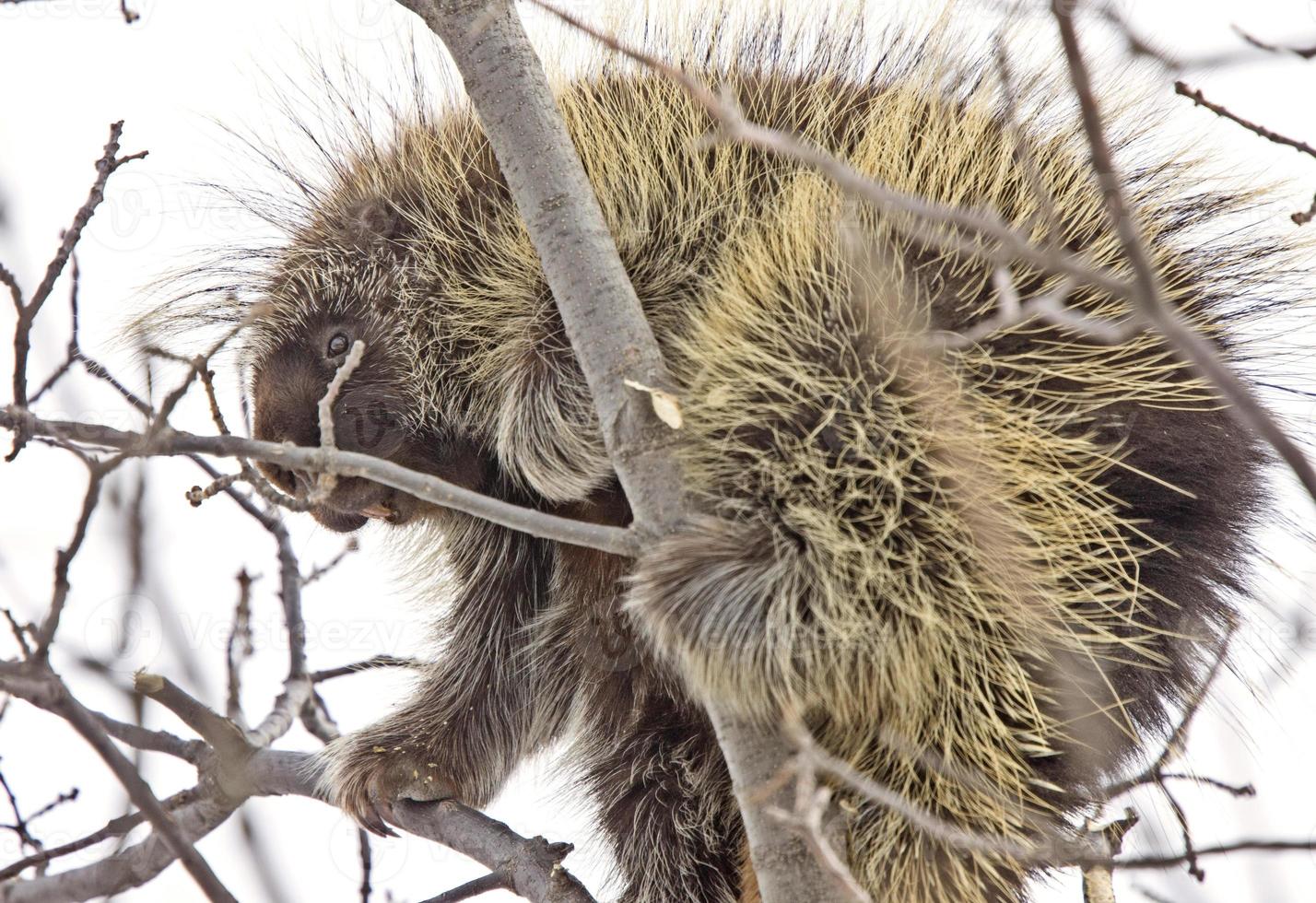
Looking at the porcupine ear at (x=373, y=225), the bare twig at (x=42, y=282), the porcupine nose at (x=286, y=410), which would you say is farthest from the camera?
the porcupine ear at (x=373, y=225)

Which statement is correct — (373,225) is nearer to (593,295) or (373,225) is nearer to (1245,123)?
(593,295)

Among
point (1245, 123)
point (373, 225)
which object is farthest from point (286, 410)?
point (1245, 123)

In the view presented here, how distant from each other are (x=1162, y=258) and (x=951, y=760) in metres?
0.85

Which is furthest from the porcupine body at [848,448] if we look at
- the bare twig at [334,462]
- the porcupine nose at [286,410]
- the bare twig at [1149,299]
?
the bare twig at [1149,299]

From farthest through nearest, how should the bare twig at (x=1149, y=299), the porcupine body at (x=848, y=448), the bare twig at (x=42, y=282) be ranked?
the porcupine body at (x=848, y=448)
the bare twig at (x=42, y=282)
the bare twig at (x=1149, y=299)

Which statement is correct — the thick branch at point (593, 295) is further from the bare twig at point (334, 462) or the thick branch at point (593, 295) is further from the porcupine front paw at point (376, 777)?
the porcupine front paw at point (376, 777)

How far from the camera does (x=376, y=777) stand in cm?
233

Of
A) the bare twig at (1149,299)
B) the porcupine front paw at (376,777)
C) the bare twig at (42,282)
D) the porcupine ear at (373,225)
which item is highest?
the porcupine ear at (373,225)

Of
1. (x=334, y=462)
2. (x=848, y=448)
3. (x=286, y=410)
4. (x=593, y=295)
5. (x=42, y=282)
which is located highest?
(x=286, y=410)

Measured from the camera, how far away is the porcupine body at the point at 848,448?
1.75 meters

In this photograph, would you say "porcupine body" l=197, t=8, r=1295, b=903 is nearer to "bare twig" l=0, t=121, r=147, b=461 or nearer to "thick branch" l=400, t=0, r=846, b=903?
"thick branch" l=400, t=0, r=846, b=903

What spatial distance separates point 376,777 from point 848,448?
116 centimetres

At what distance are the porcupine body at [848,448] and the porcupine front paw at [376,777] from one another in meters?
0.01

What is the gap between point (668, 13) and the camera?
2336 millimetres
